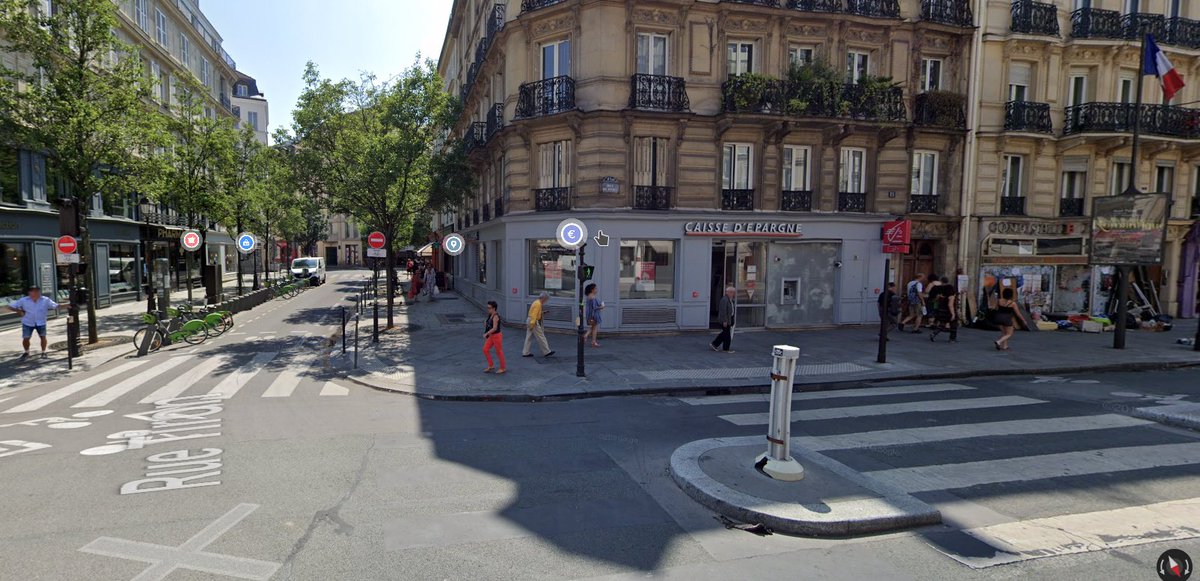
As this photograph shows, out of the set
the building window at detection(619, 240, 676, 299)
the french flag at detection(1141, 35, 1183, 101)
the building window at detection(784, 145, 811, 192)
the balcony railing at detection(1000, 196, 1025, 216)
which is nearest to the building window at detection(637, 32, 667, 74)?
the building window at detection(784, 145, 811, 192)

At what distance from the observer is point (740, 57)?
57.0 feet

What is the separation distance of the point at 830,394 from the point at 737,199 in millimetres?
8584

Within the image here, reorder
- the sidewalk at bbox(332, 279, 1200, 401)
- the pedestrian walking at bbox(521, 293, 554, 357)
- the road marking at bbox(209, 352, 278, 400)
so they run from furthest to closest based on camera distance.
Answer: the pedestrian walking at bbox(521, 293, 554, 357), the sidewalk at bbox(332, 279, 1200, 401), the road marking at bbox(209, 352, 278, 400)

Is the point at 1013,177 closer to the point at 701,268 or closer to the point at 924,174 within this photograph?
the point at 924,174

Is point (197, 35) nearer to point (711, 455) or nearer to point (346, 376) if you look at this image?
point (346, 376)

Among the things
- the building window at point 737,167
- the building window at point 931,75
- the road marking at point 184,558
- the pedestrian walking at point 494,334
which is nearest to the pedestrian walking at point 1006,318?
the building window at point 737,167

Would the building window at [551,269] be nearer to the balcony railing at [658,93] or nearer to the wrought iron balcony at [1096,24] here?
the balcony railing at [658,93]

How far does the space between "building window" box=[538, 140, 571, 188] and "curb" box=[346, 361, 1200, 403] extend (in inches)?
327

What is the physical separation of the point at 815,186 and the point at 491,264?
38.4ft

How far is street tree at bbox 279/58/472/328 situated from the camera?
17.5m

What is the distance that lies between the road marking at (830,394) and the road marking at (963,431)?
2.15 metres

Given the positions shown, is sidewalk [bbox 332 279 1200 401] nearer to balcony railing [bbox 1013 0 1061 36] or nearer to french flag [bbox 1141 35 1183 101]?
french flag [bbox 1141 35 1183 101]

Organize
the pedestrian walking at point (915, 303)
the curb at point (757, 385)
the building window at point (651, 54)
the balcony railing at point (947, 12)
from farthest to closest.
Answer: the balcony railing at point (947, 12) < the pedestrian walking at point (915, 303) < the building window at point (651, 54) < the curb at point (757, 385)

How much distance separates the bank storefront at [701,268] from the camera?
16.8 m
